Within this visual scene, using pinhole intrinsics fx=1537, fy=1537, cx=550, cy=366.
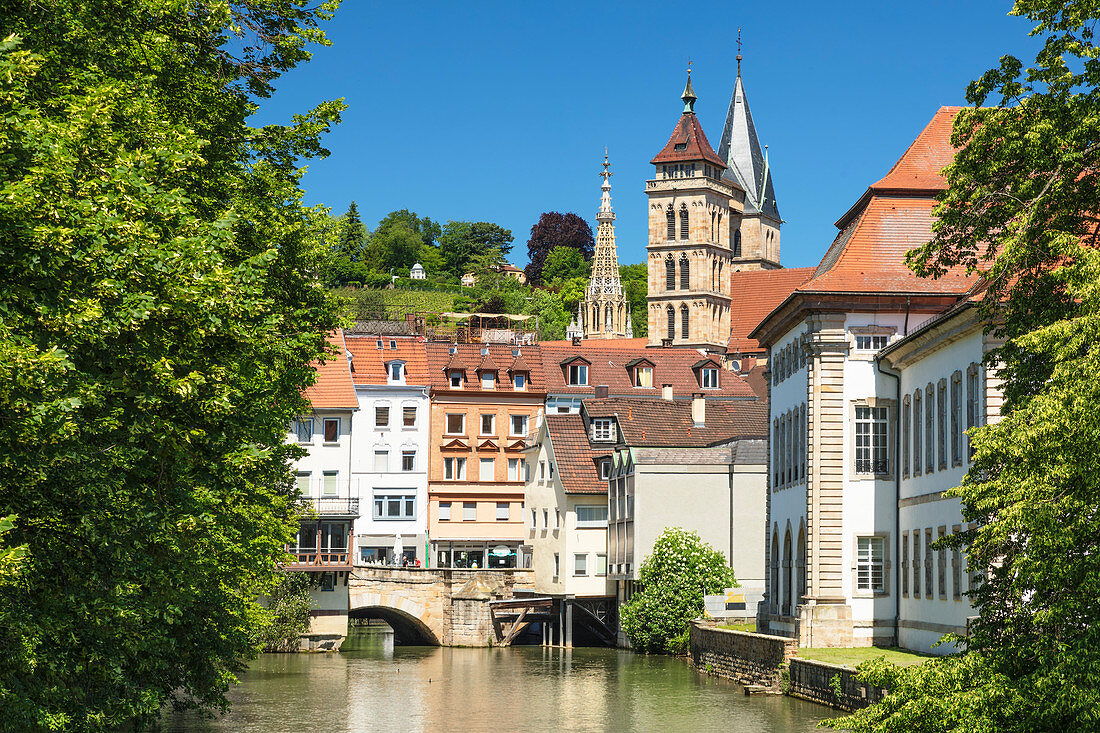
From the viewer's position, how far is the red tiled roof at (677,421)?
2473 inches

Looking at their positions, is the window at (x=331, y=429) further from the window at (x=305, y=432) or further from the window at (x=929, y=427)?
the window at (x=929, y=427)

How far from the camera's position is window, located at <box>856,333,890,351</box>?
4178 cm

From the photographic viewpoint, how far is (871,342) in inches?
1651

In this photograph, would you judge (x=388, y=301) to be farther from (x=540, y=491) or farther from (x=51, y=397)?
(x=51, y=397)

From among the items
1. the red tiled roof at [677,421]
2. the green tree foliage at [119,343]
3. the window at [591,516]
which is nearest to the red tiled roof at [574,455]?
the window at [591,516]

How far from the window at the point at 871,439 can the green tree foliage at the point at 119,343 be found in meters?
22.1

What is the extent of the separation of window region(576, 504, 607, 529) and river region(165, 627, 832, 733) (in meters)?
6.57

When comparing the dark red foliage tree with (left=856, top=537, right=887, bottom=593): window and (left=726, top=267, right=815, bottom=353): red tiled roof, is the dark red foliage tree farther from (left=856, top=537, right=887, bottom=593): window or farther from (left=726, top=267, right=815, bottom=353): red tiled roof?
(left=856, top=537, right=887, bottom=593): window

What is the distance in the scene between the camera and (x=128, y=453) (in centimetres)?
1530

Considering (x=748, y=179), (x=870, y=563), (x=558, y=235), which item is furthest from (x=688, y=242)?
(x=870, y=563)

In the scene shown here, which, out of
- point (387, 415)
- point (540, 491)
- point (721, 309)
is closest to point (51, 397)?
point (540, 491)

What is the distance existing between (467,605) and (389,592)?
339 centimetres

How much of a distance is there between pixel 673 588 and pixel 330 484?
2352 centimetres

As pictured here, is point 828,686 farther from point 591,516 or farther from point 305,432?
point 305,432
